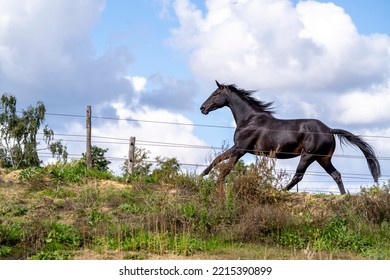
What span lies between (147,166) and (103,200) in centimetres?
280

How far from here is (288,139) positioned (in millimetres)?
15070

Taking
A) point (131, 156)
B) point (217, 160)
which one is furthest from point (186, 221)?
point (131, 156)

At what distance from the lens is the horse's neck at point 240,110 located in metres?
15.8

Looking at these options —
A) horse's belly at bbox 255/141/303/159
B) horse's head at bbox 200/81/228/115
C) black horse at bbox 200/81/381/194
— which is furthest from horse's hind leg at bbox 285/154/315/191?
horse's head at bbox 200/81/228/115

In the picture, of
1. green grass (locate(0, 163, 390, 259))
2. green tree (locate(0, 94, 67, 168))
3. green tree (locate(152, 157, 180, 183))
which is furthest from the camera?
green tree (locate(0, 94, 67, 168))

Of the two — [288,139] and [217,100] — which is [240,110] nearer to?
[217,100]

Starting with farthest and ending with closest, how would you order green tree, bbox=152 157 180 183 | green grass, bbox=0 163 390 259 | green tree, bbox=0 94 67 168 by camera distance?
1. green tree, bbox=0 94 67 168
2. green tree, bbox=152 157 180 183
3. green grass, bbox=0 163 390 259

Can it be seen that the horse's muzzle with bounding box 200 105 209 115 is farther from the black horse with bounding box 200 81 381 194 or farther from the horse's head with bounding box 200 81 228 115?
the black horse with bounding box 200 81 381 194

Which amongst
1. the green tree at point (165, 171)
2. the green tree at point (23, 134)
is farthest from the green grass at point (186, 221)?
the green tree at point (23, 134)

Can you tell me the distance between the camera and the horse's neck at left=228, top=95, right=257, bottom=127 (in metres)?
15.8

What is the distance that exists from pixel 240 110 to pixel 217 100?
0.68 metres

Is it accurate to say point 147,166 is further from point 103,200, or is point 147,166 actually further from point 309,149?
point 309,149

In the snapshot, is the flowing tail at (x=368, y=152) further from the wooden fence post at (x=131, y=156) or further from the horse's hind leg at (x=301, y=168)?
the wooden fence post at (x=131, y=156)
